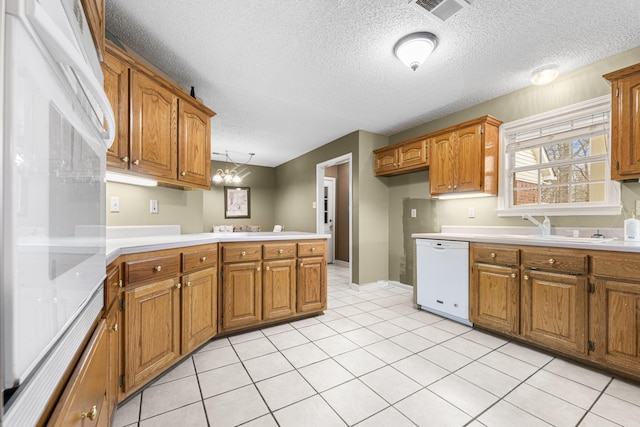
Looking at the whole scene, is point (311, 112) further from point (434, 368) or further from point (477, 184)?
point (434, 368)

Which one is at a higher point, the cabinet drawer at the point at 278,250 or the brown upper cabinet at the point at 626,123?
the brown upper cabinet at the point at 626,123

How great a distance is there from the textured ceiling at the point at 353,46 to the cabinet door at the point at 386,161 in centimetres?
72

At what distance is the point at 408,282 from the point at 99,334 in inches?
152

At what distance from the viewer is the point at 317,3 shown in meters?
1.77

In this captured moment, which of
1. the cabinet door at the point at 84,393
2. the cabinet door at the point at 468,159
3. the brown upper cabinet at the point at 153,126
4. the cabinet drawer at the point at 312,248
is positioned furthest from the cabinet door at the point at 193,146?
the cabinet door at the point at 468,159

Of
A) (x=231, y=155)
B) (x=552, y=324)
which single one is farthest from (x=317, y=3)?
(x=231, y=155)

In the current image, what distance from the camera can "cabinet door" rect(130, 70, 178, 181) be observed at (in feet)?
6.26

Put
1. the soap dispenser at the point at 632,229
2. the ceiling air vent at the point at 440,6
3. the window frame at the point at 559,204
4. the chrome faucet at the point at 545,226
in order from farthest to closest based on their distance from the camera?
the chrome faucet at the point at 545,226 < the window frame at the point at 559,204 < the soap dispenser at the point at 632,229 < the ceiling air vent at the point at 440,6

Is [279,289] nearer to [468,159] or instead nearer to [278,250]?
[278,250]

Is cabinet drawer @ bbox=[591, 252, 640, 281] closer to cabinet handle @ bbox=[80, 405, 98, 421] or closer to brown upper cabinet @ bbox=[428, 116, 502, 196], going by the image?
brown upper cabinet @ bbox=[428, 116, 502, 196]

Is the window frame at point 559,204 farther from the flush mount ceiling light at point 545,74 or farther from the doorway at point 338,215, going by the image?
the doorway at point 338,215

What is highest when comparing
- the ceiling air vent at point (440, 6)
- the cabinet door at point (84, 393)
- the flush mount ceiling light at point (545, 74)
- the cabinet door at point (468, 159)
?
the ceiling air vent at point (440, 6)

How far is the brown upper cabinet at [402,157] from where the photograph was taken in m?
3.54

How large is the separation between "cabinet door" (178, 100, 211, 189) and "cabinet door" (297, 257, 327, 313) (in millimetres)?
1270
